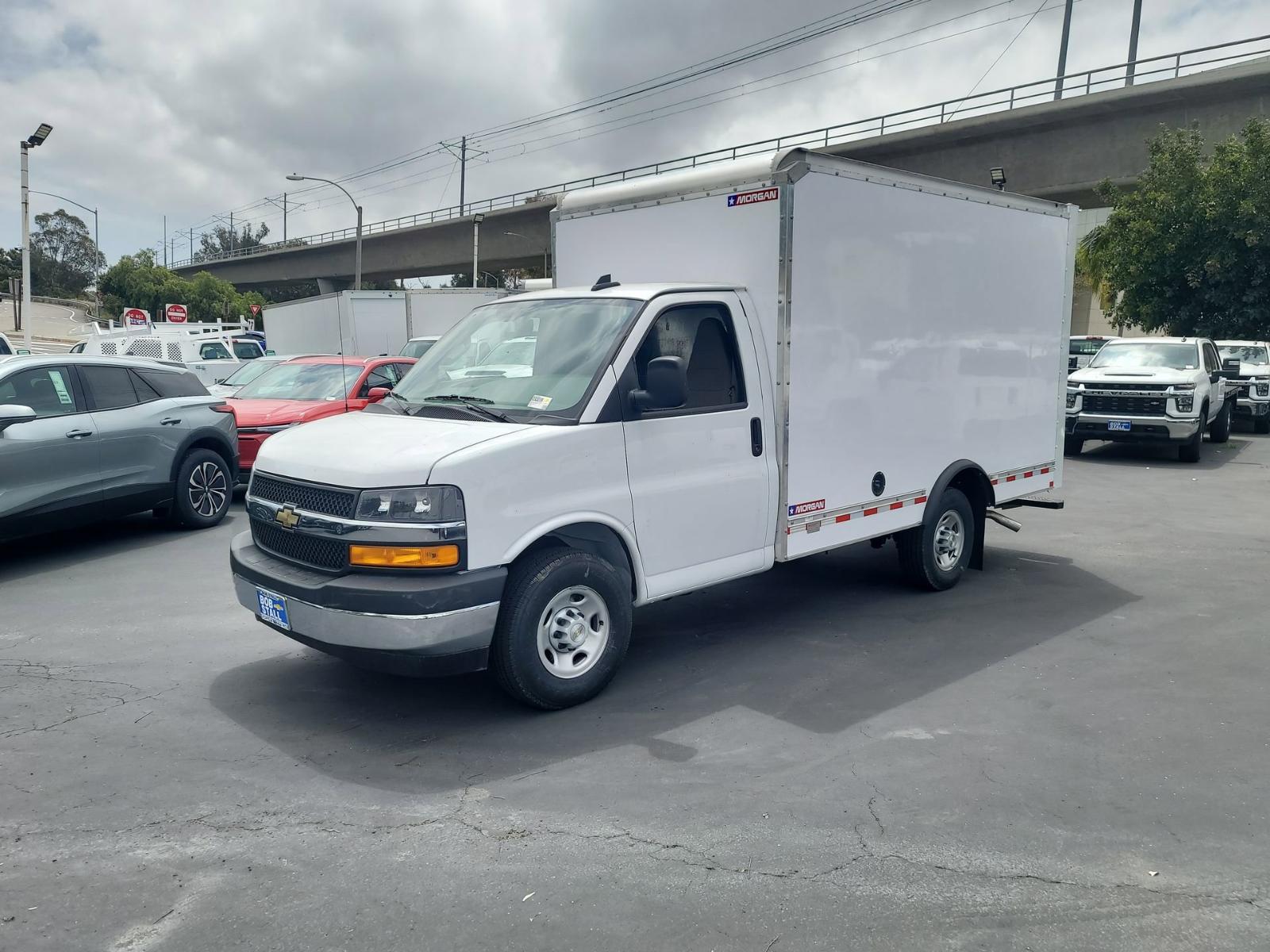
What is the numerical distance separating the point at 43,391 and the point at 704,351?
619 cm

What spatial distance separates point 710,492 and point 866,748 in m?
1.66

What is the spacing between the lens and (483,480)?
461 cm

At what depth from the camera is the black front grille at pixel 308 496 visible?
15.4ft

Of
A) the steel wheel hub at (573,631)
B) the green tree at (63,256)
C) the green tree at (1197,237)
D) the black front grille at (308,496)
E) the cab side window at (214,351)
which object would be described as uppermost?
the green tree at (63,256)

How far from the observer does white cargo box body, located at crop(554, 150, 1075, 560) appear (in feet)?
19.3

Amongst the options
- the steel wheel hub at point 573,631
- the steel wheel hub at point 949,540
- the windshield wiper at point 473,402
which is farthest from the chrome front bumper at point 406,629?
the steel wheel hub at point 949,540

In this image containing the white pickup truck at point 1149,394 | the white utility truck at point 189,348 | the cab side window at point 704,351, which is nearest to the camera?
the cab side window at point 704,351

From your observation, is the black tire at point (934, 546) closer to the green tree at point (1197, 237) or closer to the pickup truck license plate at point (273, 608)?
the pickup truck license plate at point (273, 608)

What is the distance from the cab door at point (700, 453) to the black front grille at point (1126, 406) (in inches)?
483

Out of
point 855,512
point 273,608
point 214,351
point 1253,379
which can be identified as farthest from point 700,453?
point 214,351

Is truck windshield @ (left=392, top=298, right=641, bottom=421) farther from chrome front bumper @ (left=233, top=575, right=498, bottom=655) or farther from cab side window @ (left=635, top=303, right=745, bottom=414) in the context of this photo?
chrome front bumper @ (left=233, top=575, right=498, bottom=655)

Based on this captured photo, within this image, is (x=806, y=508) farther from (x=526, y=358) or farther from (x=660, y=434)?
(x=526, y=358)

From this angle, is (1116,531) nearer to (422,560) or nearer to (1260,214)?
(422,560)

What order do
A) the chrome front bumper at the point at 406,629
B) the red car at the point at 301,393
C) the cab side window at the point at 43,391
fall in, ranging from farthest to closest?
the red car at the point at 301,393 < the cab side window at the point at 43,391 < the chrome front bumper at the point at 406,629
